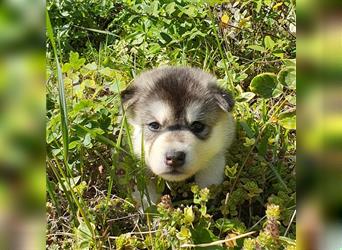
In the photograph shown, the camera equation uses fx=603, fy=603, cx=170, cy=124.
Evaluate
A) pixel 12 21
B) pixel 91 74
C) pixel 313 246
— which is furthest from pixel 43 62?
pixel 91 74

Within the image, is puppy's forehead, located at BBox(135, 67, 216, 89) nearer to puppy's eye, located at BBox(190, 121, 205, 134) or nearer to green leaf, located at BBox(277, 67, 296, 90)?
puppy's eye, located at BBox(190, 121, 205, 134)

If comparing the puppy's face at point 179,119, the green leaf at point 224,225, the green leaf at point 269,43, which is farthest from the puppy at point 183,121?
the green leaf at point 269,43

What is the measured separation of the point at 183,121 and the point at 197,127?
0.11 metres

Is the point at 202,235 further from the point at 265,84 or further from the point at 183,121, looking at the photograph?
the point at 265,84

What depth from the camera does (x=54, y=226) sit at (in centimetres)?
293

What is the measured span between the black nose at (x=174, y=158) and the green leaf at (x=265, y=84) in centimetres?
57

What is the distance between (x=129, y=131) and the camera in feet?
10.4

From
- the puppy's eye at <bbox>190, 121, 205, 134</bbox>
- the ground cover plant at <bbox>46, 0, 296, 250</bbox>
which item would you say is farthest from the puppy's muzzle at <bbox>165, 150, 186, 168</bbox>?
the puppy's eye at <bbox>190, 121, 205, 134</bbox>

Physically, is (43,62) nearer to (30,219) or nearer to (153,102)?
(30,219)

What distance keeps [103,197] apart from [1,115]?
217cm

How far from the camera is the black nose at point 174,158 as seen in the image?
2.90 meters

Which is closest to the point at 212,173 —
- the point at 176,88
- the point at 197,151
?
the point at 197,151

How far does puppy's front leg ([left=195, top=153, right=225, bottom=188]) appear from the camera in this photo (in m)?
3.25

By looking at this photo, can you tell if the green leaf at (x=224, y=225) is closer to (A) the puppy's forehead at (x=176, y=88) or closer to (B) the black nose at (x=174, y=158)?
(B) the black nose at (x=174, y=158)
